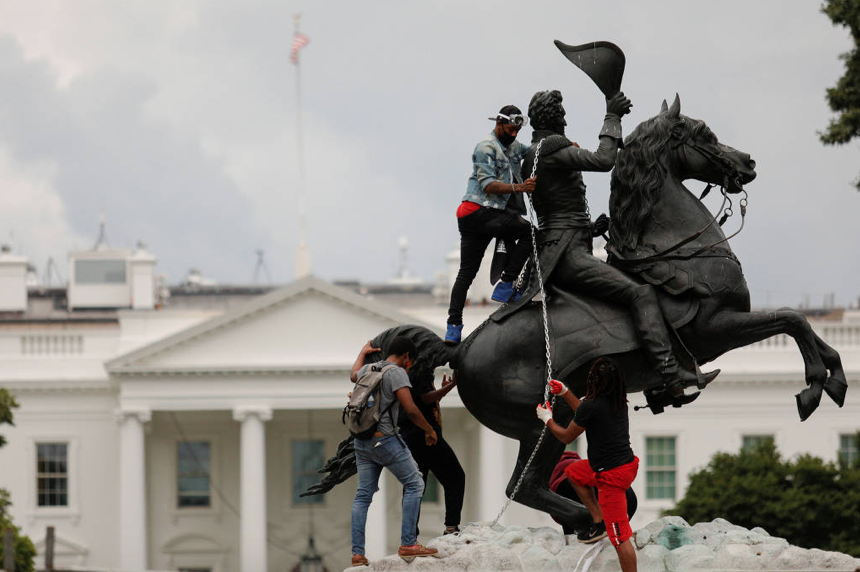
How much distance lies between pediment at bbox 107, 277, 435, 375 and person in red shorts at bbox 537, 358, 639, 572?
39534mm

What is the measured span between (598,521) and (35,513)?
4441cm

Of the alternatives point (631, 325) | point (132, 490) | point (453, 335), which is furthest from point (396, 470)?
point (132, 490)

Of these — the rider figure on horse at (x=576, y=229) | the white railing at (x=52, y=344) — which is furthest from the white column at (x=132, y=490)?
the rider figure on horse at (x=576, y=229)

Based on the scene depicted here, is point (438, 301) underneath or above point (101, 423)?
above

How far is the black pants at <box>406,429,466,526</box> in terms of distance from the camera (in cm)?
1056

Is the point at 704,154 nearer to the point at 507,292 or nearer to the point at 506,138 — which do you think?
the point at 506,138

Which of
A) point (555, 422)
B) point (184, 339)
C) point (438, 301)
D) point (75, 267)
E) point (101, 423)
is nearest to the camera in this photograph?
point (555, 422)

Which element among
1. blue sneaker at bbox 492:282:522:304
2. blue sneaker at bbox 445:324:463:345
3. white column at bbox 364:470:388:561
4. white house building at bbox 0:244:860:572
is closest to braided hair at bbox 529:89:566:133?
blue sneaker at bbox 492:282:522:304

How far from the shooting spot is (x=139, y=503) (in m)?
50.6

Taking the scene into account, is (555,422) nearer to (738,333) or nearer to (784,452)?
(738,333)

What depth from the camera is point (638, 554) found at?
388 inches

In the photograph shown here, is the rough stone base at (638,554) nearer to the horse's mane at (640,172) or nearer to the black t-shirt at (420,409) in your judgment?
the black t-shirt at (420,409)

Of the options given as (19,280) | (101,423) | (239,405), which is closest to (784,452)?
(239,405)

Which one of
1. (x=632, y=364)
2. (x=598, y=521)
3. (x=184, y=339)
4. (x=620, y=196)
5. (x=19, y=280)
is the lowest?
(x=598, y=521)
